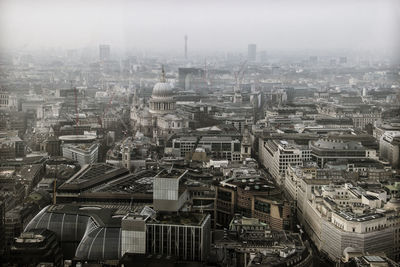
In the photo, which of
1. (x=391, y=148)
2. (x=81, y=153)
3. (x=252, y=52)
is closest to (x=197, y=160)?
(x=81, y=153)

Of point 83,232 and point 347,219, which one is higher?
point 347,219

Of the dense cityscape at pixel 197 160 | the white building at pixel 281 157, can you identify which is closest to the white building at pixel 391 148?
the dense cityscape at pixel 197 160

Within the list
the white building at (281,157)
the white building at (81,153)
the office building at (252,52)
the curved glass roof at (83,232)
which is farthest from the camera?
the office building at (252,52)

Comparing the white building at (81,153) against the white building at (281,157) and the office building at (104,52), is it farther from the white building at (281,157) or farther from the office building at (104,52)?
the white building at (281,157)

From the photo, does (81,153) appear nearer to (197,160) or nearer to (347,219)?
(197,160)

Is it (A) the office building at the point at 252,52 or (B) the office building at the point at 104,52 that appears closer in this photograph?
(B) the office building at the point at 104,52
